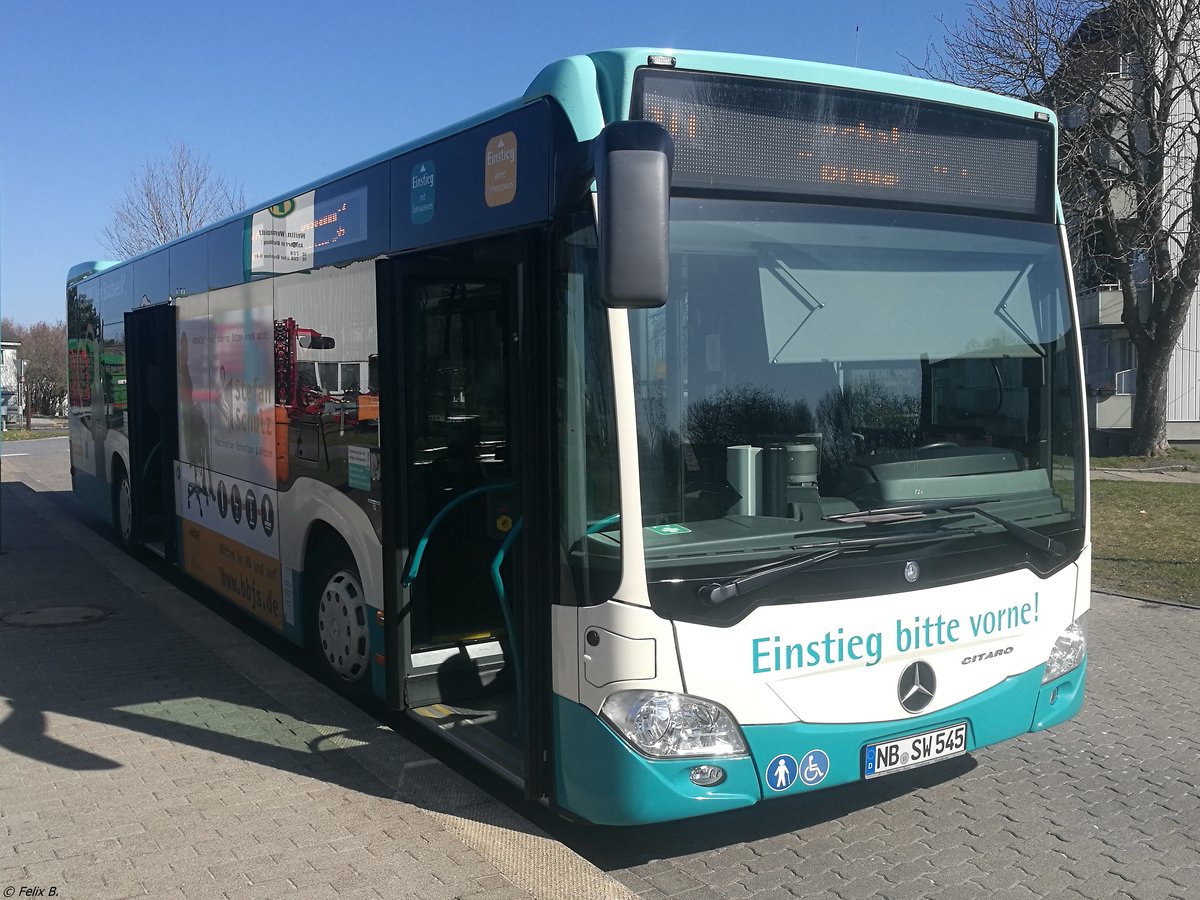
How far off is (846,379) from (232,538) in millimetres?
5136

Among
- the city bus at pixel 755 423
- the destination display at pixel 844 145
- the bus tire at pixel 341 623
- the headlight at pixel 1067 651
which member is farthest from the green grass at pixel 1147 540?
the bus tire at pixel 341 623

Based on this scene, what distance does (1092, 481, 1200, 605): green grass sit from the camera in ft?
33.2

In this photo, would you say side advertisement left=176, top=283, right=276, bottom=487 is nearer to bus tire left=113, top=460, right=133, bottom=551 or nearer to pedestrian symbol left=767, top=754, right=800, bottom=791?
bus tire left=113, top=460, right=133, bottom=551

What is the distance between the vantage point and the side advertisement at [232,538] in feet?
23.1

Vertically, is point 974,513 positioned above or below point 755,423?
below

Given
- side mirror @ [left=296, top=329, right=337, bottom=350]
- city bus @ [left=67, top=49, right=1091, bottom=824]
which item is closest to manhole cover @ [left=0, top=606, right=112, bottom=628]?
side mirror @ [left=296, top=329, right=337, bottom=350]

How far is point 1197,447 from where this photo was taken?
2812 cm

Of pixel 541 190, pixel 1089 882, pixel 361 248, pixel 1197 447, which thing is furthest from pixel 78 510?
pixel 1197 447

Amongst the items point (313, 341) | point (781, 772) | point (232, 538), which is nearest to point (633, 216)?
point (781, 772)

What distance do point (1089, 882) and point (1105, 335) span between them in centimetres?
3275

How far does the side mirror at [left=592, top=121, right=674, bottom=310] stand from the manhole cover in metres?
6.27

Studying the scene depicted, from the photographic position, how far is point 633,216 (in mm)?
3400

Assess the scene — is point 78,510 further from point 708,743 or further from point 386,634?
point 708,743

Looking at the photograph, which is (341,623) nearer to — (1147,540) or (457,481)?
(457,481)
